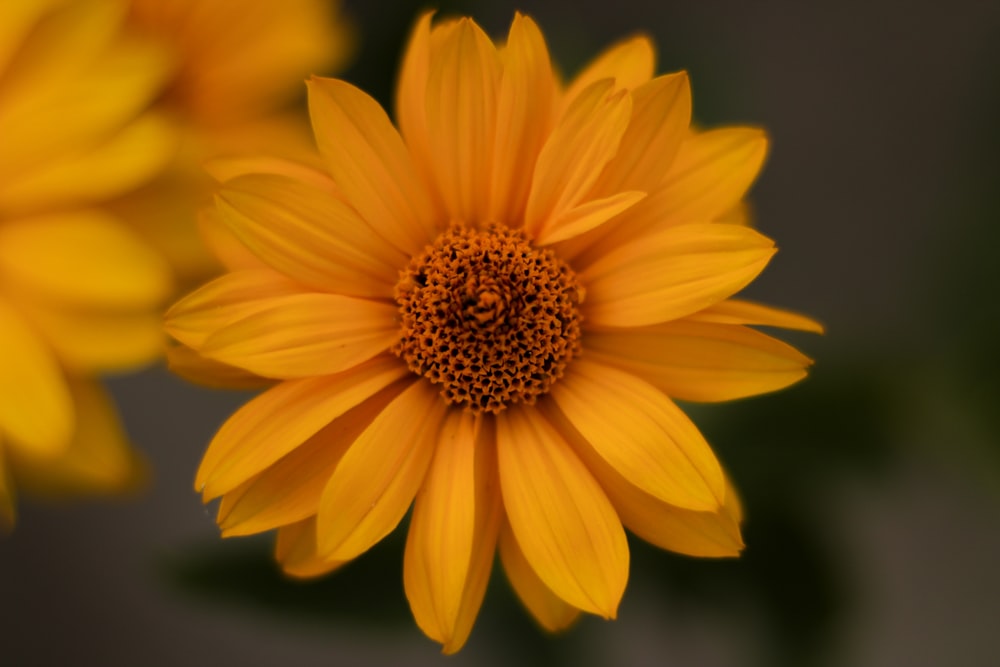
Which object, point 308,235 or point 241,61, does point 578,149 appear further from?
point 241,61

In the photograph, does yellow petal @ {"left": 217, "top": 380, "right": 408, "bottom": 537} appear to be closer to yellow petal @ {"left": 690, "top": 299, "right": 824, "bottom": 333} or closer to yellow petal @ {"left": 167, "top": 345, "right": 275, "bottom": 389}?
yellow petal @ {"left": 167, "top": 345, "right": 275, "bottom": 389}

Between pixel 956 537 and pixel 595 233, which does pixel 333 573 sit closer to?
pixel 595 233

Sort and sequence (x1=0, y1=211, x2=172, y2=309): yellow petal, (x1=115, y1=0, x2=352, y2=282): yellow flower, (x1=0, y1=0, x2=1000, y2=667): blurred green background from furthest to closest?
1. (x1=0, y1=0, x2=1000, y2=667): blurred green background
2. (x1=115, y1=0, x2=352, y2=282): yellow flower
3. (x1=0, y1=211, x2=172, y2=309): yellow petal

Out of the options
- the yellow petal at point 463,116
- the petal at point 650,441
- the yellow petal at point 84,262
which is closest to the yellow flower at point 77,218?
Answer: the yellow petal at point 84,262

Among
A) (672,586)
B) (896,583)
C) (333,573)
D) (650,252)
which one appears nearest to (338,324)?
(650,252)

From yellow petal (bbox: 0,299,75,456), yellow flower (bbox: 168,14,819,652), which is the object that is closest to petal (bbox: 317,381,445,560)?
yellow flower (bbox: 168,14,819,652)

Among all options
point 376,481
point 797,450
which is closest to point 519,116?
point 376,481
